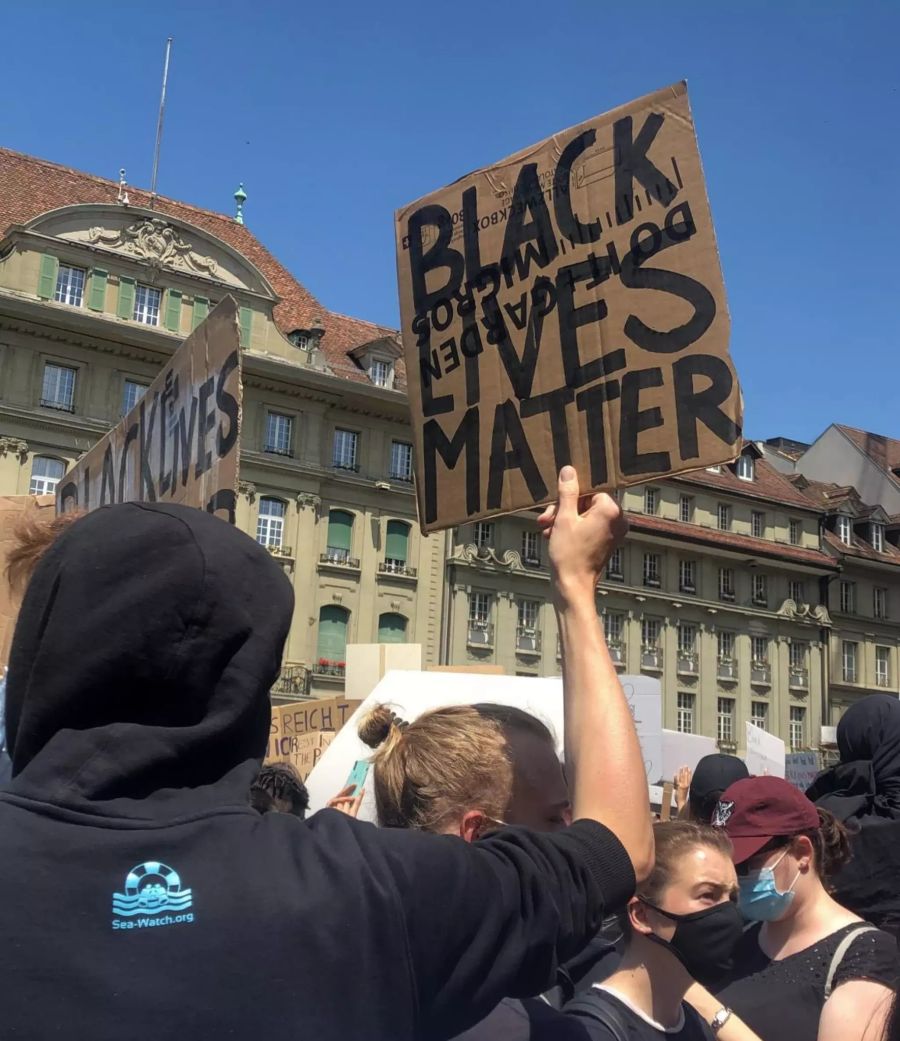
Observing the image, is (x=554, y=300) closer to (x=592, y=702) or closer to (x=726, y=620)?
(x=592, y=702)

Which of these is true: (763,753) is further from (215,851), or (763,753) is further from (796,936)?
(215,851)

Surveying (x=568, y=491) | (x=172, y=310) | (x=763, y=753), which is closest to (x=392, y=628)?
(x=172, y=310)

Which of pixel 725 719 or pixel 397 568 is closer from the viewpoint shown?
pixel 397 568

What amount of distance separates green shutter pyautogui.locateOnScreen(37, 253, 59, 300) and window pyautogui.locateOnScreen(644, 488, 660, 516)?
73.3 ft

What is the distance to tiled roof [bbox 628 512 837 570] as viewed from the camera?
4238 cm

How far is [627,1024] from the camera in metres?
2.71

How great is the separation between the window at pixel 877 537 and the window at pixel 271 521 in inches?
1090

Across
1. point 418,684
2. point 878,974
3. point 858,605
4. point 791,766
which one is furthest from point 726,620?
point 878,974

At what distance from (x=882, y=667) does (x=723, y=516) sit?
999 centimetres

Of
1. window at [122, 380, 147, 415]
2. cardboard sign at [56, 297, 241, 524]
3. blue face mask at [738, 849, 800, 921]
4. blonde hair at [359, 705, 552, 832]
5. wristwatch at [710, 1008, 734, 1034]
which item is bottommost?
wristwatch at [710, 1008, 734, 1034]

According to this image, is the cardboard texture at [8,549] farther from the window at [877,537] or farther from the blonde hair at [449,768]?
the window at [877,537]

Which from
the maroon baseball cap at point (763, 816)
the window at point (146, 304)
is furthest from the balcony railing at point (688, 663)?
the maroon baseball cap at point (763, 816)

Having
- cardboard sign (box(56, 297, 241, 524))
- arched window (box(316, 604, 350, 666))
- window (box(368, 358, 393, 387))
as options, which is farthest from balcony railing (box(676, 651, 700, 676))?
cardboard sign (box(56, 297, 241, 524))

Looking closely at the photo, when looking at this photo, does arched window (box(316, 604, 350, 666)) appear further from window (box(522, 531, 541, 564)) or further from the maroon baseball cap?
the maroon baseball cap
